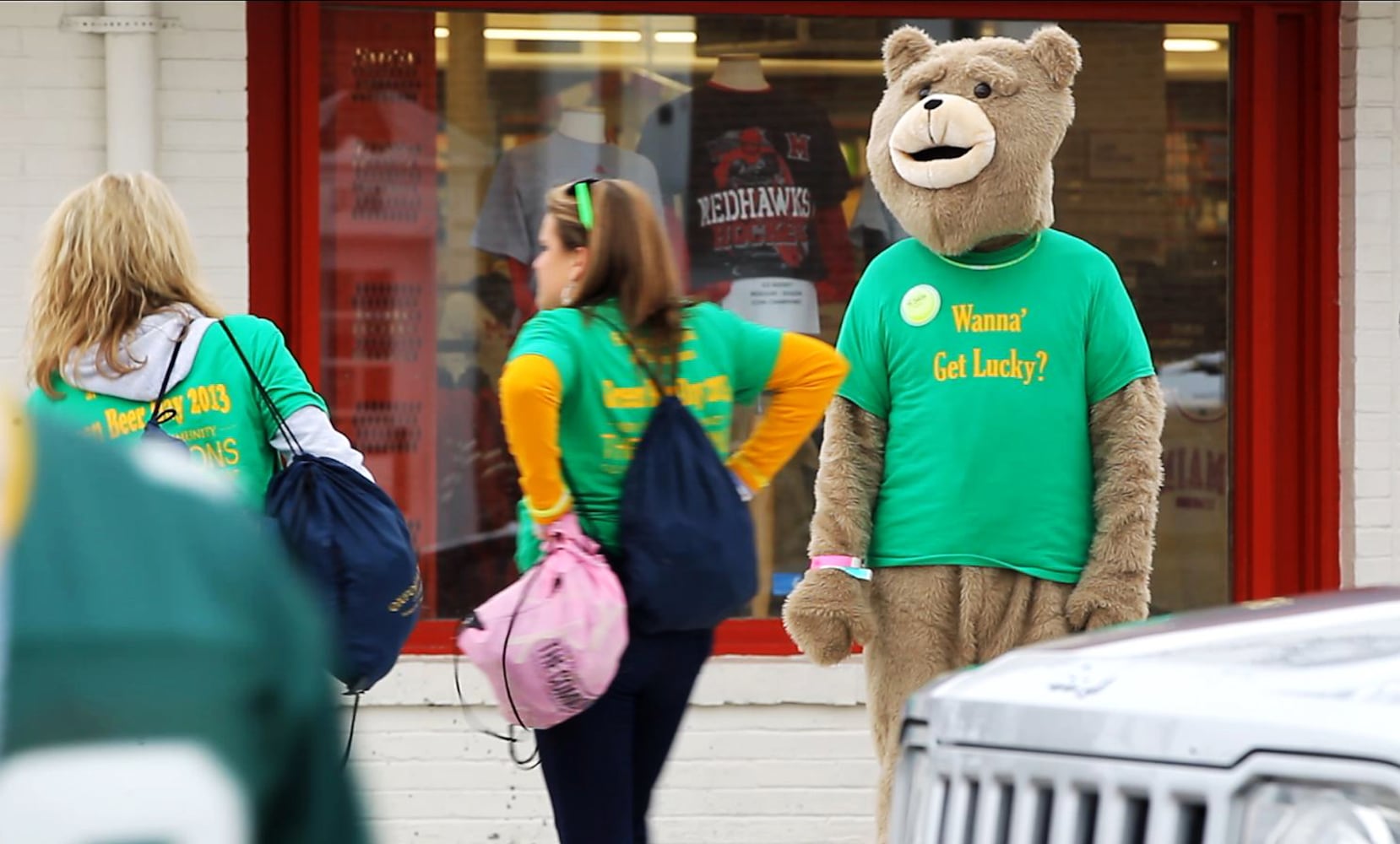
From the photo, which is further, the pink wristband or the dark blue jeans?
the pink wristband

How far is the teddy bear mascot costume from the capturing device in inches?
165

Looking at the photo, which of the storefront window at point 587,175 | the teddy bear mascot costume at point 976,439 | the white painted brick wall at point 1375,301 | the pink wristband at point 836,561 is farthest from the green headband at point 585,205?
the white painted brick wall at point 1375,301

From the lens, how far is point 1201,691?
2.30 meters

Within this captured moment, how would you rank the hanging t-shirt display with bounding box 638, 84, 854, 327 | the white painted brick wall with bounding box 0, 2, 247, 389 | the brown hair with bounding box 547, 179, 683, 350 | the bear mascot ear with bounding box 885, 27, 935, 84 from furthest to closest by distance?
the hanging t-shirt display with bounding box 638, 84, 854, 327 < the white painted brick wall with bounding box 0, 2, 247, 389 < the bear mascot ear with bounding box 885, 27, 935, 84 < the brown hair with bounding box 547, 179, 683, 350

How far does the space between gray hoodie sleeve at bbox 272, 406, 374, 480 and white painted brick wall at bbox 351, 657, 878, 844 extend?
216 cm

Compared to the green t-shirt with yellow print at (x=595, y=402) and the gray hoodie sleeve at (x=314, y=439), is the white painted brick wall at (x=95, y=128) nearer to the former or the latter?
the gray hoodie sleeve at (x=314, y=439)

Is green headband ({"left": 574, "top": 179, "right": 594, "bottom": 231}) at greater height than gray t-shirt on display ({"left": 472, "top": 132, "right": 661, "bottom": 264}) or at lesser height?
lesser

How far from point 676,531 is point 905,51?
1.47 metres

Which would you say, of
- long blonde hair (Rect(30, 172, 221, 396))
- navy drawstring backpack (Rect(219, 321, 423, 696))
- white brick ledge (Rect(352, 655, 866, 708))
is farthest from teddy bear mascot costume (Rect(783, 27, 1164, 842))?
white brick ledge (Rect(352, 655, 866, 708))

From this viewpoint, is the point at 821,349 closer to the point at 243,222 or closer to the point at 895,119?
the point at 895,119

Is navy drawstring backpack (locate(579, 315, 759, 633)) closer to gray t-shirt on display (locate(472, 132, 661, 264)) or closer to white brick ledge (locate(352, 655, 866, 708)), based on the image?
white brick ledge (locate(352, 655, 866, 708))

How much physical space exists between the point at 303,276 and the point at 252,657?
4.81 m

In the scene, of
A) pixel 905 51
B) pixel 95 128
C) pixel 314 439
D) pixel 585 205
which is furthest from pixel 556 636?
pixel 95 128

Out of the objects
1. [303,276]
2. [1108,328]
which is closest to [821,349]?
[1108,328]
